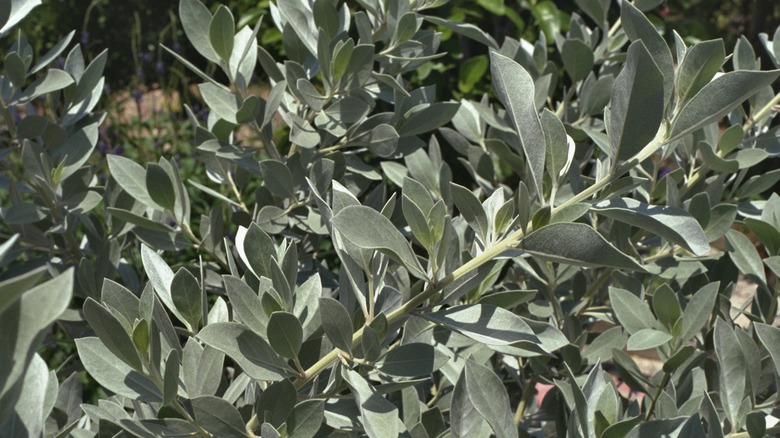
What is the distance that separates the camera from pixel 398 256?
0.73 m

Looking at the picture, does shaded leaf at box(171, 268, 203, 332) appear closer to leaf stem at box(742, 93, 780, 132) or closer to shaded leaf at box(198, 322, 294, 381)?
shaded leaf at box(198, 322, 294, 381)

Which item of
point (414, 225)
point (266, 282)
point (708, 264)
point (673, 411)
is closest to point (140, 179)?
point (266, 282)

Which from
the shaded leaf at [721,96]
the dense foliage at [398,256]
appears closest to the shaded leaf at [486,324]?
the dense foliage at [398,256]

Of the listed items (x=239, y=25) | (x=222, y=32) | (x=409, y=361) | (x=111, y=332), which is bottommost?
(x=239, y=25)

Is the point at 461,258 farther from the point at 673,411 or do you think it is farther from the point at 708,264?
the point at 708,264

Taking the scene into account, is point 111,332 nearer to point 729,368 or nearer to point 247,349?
point 247,349

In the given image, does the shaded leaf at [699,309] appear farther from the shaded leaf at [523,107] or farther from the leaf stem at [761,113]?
the shaded leaf at [523,107]

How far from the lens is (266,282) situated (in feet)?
2.60

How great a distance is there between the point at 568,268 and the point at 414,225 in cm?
59

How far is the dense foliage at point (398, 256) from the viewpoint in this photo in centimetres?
70

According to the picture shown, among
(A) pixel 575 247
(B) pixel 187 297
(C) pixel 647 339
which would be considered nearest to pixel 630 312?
(C) pixel 647 339

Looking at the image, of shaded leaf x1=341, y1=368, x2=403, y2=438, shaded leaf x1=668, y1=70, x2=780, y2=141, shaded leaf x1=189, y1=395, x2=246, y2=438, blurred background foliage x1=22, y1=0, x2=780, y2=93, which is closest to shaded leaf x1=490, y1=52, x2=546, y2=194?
shaded leaf x1=668, y1=70, x2=780, y2=141

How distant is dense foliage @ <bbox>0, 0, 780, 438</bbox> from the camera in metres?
0.70

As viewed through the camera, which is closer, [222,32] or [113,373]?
[113,373]
